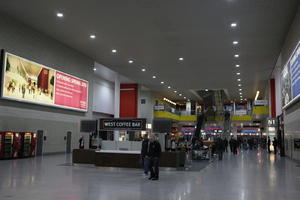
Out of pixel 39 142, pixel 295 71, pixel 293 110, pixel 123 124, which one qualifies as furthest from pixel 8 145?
pixel 293 110

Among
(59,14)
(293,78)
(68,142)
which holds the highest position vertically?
(59,14)

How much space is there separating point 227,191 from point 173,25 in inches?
404

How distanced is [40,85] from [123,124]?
770cm

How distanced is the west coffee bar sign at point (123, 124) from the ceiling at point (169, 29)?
5.01 metres

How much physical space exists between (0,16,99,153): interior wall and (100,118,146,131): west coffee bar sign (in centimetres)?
601

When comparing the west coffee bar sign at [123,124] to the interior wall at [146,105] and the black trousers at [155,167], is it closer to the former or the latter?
the black trousers at [155,167]

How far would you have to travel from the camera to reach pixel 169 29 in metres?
16.4

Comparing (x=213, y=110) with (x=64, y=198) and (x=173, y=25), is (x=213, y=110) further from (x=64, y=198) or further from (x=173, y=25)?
(x=64, y=198)

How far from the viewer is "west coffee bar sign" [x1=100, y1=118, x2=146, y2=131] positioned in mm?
12323

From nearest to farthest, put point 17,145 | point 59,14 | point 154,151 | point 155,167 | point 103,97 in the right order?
point 155,167
point 154,151
point 59,14
point 17,145
point 103,97

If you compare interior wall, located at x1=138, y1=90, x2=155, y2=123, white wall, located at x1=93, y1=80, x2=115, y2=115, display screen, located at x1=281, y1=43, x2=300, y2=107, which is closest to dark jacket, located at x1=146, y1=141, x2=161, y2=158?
display screen, located at x1=281, y1=43, x2=300, y2=107

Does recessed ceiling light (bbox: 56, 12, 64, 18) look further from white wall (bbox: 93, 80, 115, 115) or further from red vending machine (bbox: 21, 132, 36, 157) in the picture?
white wall (bbox: 93, 80, 115, 115)

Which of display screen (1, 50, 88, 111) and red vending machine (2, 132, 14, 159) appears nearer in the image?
red vending machine (2, 132, 14, 159)

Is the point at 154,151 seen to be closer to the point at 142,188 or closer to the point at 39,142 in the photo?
the point at 142,188
